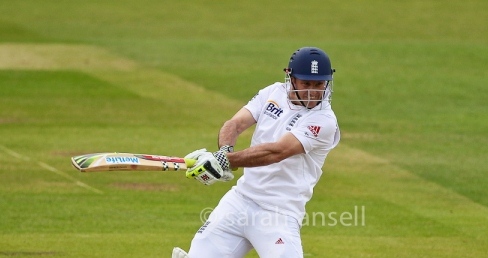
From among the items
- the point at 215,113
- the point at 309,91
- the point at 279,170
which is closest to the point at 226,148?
the point at 279,170

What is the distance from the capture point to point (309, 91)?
8578mm

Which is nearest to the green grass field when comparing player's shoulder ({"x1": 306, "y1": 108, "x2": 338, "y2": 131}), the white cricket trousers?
the white cricket trousers

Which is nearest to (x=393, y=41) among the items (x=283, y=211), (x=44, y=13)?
(x=44, y=13)

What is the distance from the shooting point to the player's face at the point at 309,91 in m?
8.59

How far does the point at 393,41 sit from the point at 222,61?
603cm

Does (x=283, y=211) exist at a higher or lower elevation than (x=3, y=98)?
higher

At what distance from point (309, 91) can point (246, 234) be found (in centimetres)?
123

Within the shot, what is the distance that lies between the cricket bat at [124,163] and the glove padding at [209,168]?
68mm

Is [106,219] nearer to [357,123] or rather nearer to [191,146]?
[191,146]

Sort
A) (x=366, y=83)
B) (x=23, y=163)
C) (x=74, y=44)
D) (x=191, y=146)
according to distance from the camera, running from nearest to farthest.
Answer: (x=23, y=163)
(x=191, y=146)
(x=366, y=83)
(x=74, y=44)

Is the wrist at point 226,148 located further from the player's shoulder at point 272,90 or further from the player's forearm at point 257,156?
the player's shoulder at point 272,90

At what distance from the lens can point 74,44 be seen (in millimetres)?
30359

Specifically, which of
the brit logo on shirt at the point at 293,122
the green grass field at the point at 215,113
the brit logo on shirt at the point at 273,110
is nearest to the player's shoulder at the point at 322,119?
the brit logo on shirt at the point at 293,122

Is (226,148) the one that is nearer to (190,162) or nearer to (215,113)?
(190,162)
